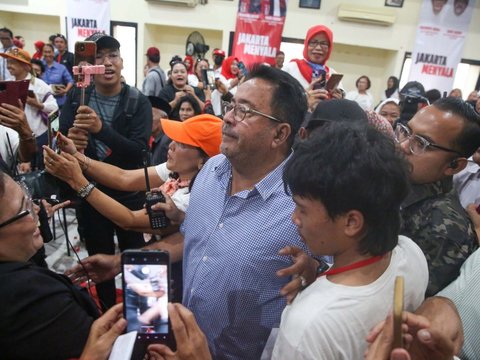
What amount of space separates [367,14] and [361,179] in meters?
9.43

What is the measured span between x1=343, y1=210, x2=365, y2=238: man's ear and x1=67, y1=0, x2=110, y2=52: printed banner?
6595mm

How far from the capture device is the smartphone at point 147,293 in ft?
3.12

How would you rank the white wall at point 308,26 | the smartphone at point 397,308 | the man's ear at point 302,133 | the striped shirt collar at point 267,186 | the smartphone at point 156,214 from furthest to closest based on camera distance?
the white wall at point 308,26 → the smartphone at point 156,214 → the man's ear at point 302,133 → the striped shirt collar at point 267,186 → the smartphone at point 397,308

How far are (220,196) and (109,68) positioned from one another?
1250mm

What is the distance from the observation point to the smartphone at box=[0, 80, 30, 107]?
2.03m

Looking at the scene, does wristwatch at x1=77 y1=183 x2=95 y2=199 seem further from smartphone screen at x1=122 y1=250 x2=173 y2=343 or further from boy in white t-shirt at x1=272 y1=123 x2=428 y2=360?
boy in white t-shirt at x1=272 y1=123 x2=428 y2=360

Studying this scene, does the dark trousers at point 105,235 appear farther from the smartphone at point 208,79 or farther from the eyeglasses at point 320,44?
the smartphone at point 208,79

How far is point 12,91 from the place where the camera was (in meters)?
2.05

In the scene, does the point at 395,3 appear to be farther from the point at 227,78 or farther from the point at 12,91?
the point at 12,91

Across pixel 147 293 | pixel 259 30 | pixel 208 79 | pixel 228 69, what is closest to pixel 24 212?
pixel 147 293

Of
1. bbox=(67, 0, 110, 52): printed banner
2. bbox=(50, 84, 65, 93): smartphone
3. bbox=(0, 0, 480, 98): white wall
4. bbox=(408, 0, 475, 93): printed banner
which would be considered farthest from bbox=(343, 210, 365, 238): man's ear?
bbox=(0, 0, 480, 98): white wall

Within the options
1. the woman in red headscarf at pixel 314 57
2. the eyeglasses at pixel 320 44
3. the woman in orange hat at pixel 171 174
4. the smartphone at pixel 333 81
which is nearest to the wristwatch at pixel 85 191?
the woman in orange hat at pixel 171 174

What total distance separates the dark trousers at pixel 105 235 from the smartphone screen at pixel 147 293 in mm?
1337

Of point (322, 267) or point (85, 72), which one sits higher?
point (85, 72)
